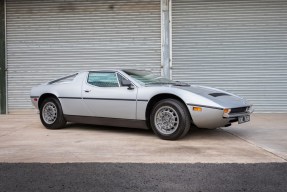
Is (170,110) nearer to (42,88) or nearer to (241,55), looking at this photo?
(42,88)

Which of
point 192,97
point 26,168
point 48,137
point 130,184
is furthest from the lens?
point 48,137

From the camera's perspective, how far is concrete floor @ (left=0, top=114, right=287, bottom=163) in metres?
5.16

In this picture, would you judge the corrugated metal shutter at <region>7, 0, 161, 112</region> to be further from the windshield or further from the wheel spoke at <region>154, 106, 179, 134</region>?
the wheel spoke at <region>154, 106, 179, 134</region>

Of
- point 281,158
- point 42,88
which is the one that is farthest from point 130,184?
point 42,88

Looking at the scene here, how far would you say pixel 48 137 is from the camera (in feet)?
22.9

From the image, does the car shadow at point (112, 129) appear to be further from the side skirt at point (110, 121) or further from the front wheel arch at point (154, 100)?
the front wheel arch at point (154, 100)

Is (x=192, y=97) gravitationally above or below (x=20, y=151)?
above

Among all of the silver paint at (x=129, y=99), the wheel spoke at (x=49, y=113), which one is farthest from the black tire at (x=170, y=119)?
the wheel spoke at (x=49, y=113)

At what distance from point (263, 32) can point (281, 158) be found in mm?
6537

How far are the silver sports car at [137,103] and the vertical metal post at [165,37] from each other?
322cm

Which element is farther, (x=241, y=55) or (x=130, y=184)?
(x=241, y=55)

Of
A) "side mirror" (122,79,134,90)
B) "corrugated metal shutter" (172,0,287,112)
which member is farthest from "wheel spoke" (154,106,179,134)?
"corrugated metal shutter" (172,0,287,112)

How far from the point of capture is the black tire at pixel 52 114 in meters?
7.87

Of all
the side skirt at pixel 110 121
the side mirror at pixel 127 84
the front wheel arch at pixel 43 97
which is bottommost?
the side skirt at pixel 110 121
